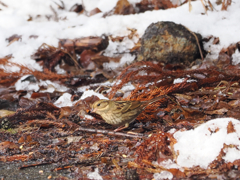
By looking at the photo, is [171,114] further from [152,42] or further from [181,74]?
[152,42]

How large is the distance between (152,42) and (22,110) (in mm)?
2686

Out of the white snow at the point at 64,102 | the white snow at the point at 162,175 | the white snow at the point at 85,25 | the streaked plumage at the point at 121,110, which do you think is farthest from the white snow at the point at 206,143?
the white snow at the point at 64,102

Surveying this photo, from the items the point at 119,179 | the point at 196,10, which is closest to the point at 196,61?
the point at 196,10

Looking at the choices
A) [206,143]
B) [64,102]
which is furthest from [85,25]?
[206,143]

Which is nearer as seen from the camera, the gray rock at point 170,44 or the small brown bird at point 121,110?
the small brown bird at point 121,110

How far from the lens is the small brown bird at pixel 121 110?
107 inches

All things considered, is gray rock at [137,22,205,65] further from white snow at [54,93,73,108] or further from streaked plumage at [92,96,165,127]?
streaked plumage at [92,96,165,127]

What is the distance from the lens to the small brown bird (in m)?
2.73

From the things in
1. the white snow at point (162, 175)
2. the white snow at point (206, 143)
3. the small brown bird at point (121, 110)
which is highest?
the white snow at point (206, 143)

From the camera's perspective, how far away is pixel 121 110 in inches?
108

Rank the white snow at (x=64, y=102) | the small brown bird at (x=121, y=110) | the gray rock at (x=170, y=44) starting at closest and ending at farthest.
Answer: the small brown bird at (x=121, y=110) → the white snow at (x=64, y=102) → the gray rock at (x=170, y=44)

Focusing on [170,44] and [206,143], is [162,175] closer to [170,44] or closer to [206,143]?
[206,143]

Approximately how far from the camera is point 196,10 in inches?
223

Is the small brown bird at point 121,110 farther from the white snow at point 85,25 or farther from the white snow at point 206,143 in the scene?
the white snow at point 206,143
